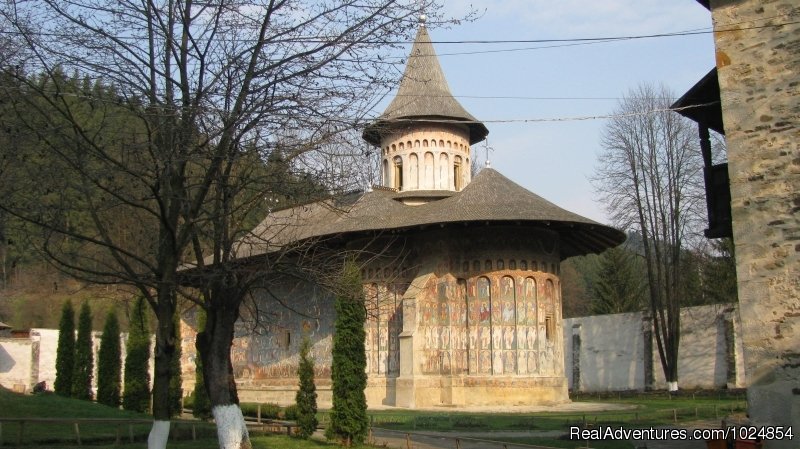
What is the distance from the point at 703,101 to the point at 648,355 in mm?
20025

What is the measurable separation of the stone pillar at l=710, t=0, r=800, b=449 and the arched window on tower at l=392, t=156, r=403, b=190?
62.3 ft

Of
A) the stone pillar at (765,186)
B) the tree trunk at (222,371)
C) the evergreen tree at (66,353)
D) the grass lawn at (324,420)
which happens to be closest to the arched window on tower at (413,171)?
the grass lawn at (324,420)

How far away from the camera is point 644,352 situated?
3172 centimetres

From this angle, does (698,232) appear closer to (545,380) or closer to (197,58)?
(545,380)

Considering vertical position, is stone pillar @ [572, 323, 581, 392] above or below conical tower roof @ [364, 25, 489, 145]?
below

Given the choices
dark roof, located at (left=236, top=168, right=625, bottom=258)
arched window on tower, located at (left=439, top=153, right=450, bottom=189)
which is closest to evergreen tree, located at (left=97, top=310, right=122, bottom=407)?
dark roof, located at (left=236, top=168, right=625, bottom=258)

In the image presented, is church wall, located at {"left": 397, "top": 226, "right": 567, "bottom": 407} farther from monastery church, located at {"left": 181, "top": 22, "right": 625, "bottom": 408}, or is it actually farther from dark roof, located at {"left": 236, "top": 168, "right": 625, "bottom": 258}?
dark roof, located at {"left": 236, "top": 168, "right": 625, "bottom": 258}

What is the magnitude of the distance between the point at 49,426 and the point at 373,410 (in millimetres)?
8885

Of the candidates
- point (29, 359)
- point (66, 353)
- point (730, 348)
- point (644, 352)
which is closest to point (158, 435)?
Result: point (66, 353)

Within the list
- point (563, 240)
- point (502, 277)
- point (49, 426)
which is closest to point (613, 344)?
point (563, 240)

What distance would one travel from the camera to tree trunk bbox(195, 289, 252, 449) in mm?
10273

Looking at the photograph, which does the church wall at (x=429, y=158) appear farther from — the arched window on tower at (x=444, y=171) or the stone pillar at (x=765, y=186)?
the stone pillar at (x=765, y=186)

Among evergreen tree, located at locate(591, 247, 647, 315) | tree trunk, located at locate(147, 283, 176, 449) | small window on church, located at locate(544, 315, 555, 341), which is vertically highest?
evergreen tree, located at locate(591, 247, 647, 315)

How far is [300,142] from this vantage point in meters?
9.38
